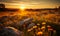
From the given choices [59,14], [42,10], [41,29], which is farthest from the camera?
[42,10]

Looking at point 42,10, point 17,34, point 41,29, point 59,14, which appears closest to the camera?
point 17,34

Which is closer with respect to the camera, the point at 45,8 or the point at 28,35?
the point at 28,35

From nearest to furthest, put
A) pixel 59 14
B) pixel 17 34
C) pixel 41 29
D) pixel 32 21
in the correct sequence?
pixel 17 34, pixel 41 29, pixel 32 21, pixel 59 14

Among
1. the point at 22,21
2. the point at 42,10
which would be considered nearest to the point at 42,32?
the point at 22,21

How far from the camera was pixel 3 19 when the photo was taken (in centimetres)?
328

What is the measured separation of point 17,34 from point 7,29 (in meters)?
0.19

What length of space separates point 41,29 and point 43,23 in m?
0.16

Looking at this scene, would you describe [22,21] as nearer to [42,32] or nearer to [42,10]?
[42,32]

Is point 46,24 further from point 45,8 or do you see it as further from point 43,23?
point 45,8

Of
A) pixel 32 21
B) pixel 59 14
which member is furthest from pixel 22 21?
pixel 59 14

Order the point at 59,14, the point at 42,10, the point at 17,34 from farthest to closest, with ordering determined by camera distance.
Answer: the point at 42,10
the point at 59,14
the point at 17,34

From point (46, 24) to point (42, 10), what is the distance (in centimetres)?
124

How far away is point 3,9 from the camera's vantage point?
4066 mm

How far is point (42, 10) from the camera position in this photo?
13.3 ft
